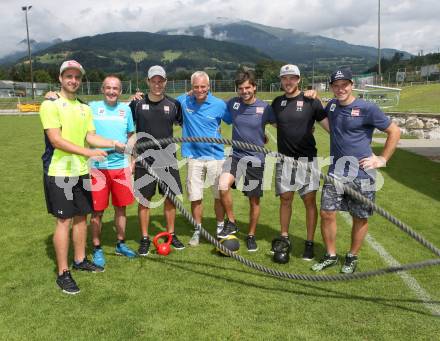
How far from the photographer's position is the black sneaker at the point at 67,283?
4.70 m

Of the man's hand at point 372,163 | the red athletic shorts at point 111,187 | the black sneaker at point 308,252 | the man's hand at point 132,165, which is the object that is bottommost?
the black sneaker at point 308,252

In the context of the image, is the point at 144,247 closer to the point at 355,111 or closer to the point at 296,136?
the point at 296,136

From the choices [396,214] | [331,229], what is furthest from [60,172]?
[396,214]

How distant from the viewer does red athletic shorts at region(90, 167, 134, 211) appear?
542 cm

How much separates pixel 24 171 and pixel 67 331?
9.04 metres

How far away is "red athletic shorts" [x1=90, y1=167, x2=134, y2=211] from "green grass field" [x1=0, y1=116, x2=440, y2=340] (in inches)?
31.5

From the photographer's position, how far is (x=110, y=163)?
17.9 ft

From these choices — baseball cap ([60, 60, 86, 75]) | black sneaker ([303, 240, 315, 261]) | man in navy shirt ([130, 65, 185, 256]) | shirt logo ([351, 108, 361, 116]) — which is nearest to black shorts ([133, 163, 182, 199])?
man in navy shirt ([130, 65, 185, 256])

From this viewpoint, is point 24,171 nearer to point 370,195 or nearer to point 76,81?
point 76,81

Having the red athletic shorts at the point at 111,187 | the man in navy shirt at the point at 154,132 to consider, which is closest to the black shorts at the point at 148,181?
the man in navy shirt at the point at 154,132

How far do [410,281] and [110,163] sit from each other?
389 cm

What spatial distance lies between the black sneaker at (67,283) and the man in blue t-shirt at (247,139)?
2.21m

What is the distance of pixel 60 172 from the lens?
4621mm

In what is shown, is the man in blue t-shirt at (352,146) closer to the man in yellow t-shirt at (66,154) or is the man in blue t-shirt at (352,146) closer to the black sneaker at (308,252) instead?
the black sneaker at (308,252)
